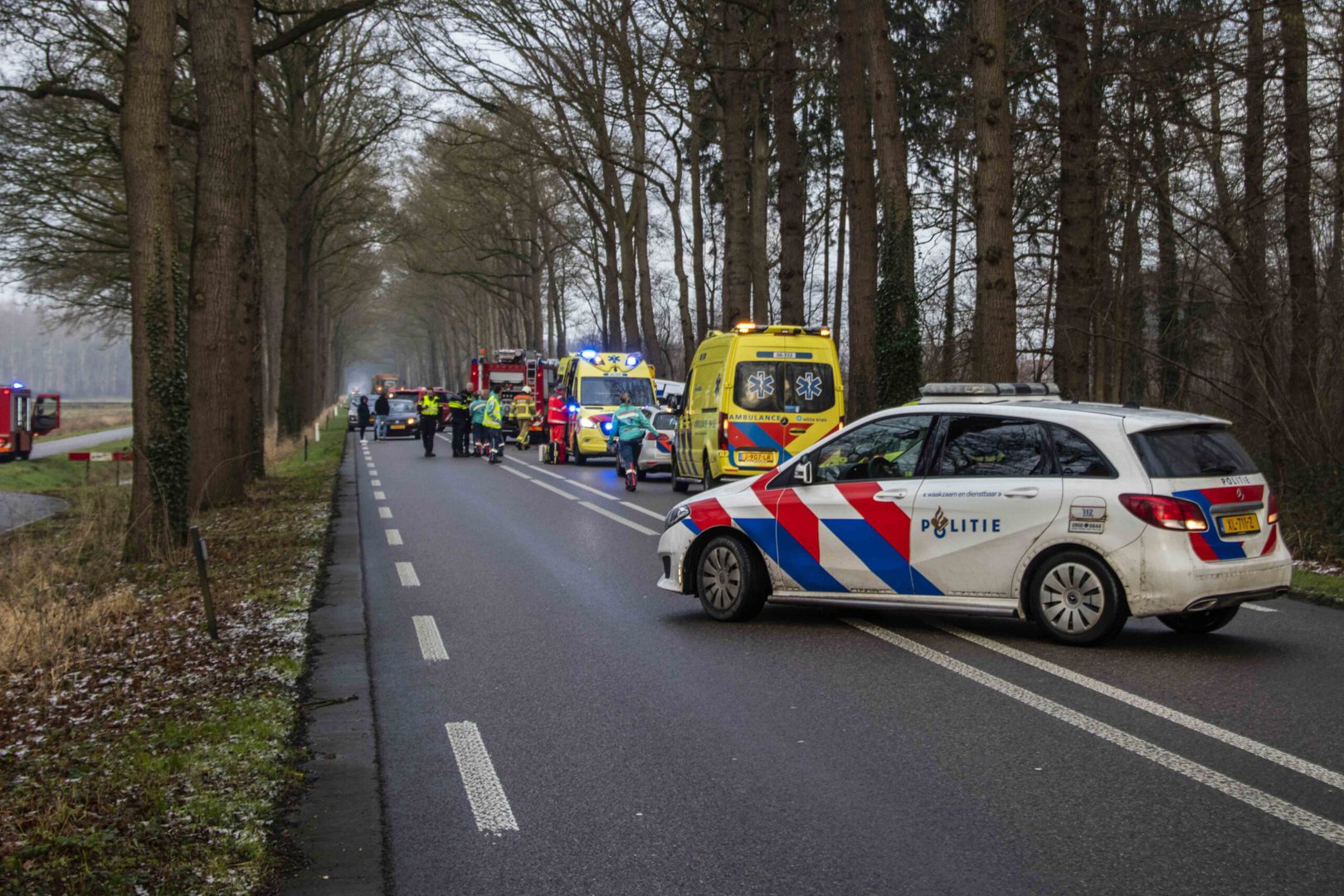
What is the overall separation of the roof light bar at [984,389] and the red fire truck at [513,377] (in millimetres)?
31500

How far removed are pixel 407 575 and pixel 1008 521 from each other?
6033 millimetres

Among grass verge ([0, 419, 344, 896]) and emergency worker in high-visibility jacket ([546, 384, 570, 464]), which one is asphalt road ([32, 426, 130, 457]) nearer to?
emergency worker in high-visibility jacket ([546, 384, 570, 464])

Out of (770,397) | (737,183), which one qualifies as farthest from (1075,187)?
(737,183)

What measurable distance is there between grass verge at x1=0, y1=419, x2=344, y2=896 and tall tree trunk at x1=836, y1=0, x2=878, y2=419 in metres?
11.3

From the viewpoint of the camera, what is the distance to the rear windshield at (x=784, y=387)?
19.3 m

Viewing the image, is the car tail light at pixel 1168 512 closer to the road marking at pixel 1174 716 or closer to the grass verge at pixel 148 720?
the road marking at pixel 1174 716

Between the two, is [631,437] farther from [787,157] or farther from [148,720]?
[148,720]

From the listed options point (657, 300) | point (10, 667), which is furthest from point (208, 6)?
point (657, 300)

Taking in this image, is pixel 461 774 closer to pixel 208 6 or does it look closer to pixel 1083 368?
pixel 208 6

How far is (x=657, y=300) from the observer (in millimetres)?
65000

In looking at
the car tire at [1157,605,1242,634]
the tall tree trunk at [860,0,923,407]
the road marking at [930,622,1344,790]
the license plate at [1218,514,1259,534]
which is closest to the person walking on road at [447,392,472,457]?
the tall tree trunk at [860,0,923,407]

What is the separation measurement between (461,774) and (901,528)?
13.1ft

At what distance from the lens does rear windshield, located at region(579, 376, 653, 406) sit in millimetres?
31188

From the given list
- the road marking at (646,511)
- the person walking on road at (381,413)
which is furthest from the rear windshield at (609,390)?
the person walking on road at (381,413)
